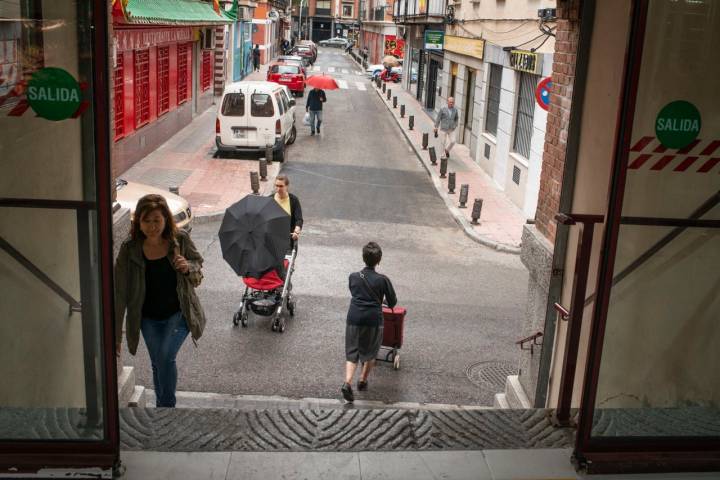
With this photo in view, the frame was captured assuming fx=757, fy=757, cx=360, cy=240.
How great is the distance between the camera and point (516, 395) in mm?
6863

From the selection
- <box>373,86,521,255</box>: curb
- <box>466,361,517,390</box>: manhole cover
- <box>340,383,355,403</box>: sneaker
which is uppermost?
<box>340,383,355,403</box>: sneaker

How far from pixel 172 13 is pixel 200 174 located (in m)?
4.62

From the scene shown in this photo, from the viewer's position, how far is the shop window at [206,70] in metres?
32.3

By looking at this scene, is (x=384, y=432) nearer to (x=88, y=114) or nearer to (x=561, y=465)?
(x=561, y=465)

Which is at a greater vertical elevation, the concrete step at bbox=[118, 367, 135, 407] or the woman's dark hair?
the woman's dark hair

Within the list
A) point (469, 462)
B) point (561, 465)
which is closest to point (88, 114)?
point (469, 462)

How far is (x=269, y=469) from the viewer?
4.52m

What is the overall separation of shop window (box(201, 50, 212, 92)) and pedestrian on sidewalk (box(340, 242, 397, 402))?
2617cm

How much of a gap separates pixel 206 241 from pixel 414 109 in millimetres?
24564

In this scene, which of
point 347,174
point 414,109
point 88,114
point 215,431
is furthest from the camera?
point 414,109

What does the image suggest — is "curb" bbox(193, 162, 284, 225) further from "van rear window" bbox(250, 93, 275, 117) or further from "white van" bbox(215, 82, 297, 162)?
"van rear window" bbox(250, 93, 275, 117)

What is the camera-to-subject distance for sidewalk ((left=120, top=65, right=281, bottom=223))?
16.2m

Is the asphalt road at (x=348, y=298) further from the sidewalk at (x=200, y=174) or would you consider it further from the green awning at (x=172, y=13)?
the green awning at (x=172, y=13)

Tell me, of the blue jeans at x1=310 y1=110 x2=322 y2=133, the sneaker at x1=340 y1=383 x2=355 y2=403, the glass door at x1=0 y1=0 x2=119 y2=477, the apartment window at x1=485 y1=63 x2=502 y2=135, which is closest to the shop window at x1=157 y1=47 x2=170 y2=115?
the blue jeans at x1=310 y1=110 x2=322 y2=133
